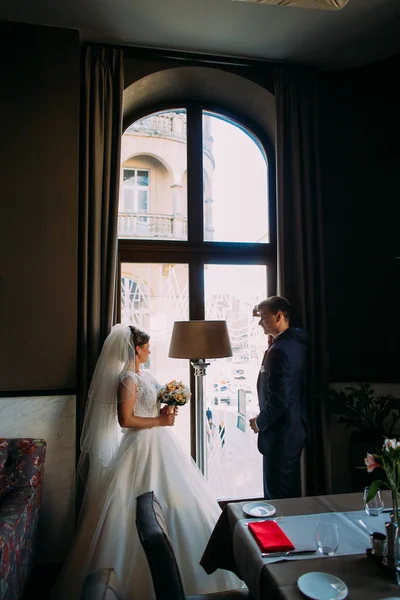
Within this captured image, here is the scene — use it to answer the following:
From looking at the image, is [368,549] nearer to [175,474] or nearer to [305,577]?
[305,577]

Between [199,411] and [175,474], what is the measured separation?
65 centimetres

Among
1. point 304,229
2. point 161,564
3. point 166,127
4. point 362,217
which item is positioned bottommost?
point 161,564

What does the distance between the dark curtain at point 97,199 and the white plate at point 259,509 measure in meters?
1.54

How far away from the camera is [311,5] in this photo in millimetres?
2361

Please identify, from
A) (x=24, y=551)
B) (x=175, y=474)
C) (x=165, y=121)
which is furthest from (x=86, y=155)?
(x=24, y=551)

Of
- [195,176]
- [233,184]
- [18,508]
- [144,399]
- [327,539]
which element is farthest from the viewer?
[233,184]

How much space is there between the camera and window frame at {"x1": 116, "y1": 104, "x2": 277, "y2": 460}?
3.64 meters

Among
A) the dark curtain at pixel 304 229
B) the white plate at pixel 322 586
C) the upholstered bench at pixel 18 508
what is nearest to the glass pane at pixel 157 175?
the dark curtain at pixel 304 229

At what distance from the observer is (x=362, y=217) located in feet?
12.1

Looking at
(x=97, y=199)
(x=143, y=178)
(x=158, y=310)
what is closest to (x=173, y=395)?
(x=158, y=310)

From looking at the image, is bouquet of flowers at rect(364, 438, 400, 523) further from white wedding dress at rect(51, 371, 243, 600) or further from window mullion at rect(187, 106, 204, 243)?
window mullion at rect(187, 106, 204, 243)

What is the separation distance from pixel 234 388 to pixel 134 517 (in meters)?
1.56

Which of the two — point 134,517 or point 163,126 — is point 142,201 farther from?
point 134,517

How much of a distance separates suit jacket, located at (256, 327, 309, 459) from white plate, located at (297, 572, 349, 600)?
1346 millimetres
